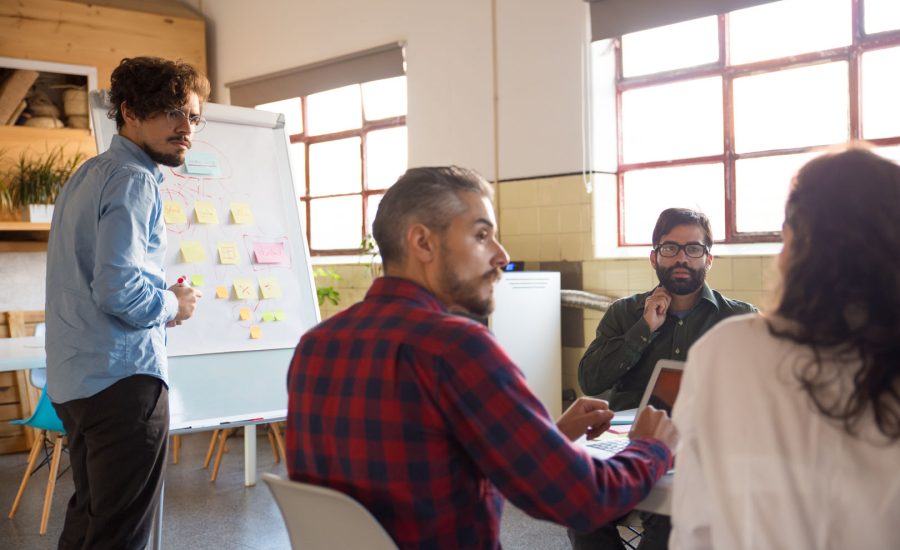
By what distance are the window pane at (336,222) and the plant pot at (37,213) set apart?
1.93 metres

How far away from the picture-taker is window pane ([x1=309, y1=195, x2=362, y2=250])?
6676mm

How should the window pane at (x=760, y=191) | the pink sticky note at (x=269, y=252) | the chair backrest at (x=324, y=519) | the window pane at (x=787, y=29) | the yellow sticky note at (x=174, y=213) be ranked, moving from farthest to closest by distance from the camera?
the window pane at (x=760, y=191) < the window pane at (x=787, y=29) < the pink sticky note at (x=269, y=252) < the yellow sticky note at (x=174, y=213) < the chair backrest at (x=324, y=519)

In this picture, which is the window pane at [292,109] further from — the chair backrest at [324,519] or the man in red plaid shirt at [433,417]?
the chair backrest at [324,519]

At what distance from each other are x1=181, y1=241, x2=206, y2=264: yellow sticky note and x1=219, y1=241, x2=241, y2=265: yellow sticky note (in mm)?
78

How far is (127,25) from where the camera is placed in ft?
22.1

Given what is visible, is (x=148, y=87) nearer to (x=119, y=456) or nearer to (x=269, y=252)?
(x=119, y=456)

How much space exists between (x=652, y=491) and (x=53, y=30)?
6122mm

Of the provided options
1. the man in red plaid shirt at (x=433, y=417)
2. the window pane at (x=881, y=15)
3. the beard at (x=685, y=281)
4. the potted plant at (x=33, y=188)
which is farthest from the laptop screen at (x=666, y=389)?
the potted plant at (x=33, y=188)

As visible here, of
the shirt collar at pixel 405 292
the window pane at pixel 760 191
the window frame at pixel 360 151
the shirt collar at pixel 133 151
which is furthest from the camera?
the window frame at pixel 360 151

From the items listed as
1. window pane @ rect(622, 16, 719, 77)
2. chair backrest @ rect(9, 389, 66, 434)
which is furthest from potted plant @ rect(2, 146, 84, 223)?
window pane @ rect(622, 16, 719, 77)

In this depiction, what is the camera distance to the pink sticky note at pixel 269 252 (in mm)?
3723

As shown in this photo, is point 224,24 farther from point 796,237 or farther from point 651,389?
point 796,237

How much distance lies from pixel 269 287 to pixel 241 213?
327 millimetres

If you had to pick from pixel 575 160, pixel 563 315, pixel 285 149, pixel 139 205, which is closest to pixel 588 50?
pixel 575 160
